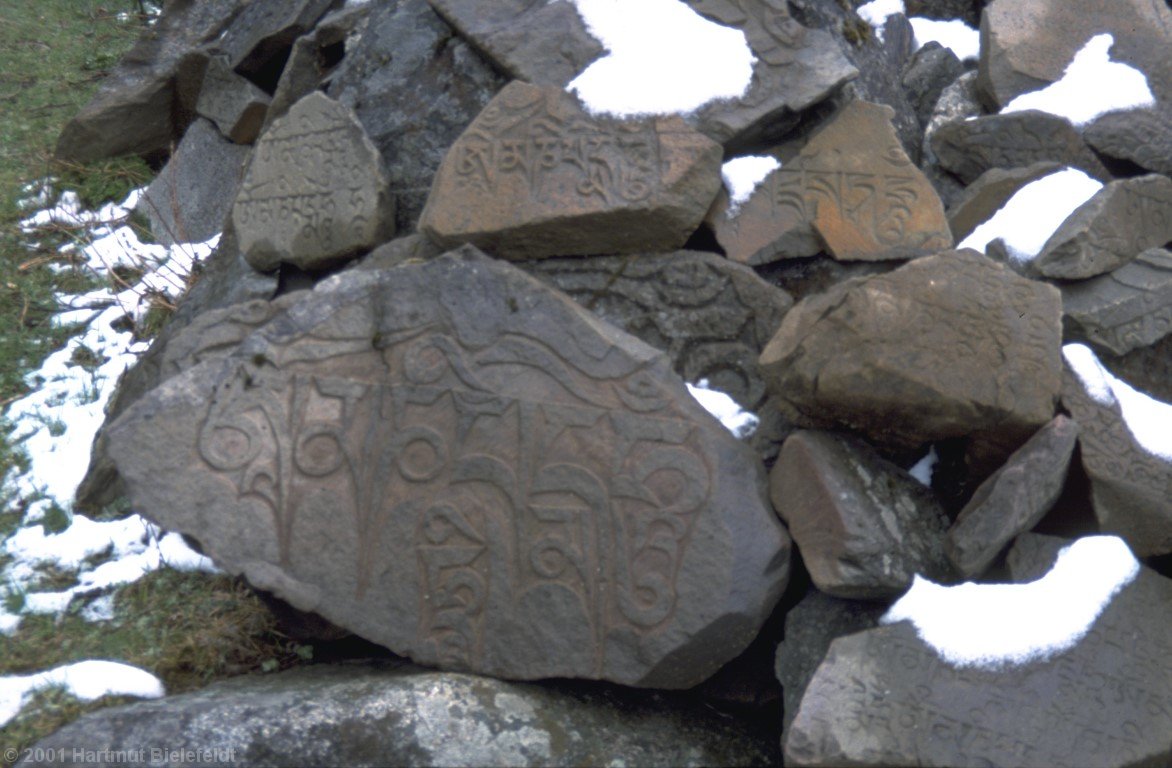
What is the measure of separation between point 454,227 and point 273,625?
1.21m

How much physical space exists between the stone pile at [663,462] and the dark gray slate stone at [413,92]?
1.37ft

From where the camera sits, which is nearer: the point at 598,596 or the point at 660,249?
the point at 598,596

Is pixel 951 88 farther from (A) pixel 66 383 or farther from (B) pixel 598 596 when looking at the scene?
(A) pixel 66 383

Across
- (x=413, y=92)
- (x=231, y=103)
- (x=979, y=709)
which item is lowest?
(x=979, y=709)

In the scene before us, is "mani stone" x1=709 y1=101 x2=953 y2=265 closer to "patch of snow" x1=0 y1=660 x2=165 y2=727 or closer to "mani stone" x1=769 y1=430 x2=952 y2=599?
"mani stone" x1=769 y1=430 x2=952 y2=599

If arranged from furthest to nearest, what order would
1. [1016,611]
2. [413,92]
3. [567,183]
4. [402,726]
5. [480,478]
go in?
[413,92]
[567,183]
[480,478]
[1016,611]
[402,726]

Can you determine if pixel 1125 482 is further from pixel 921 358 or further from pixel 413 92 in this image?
pixel 413 92

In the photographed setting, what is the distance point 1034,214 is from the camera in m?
4.13

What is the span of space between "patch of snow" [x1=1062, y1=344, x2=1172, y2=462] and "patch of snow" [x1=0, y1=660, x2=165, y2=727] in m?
2.50

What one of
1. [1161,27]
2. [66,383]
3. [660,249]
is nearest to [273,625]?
[660,249]

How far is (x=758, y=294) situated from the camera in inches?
147

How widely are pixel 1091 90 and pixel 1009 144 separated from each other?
41 centimetres

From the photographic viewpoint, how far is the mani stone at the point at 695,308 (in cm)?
374

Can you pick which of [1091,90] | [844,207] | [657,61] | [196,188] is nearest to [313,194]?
[657,61]
